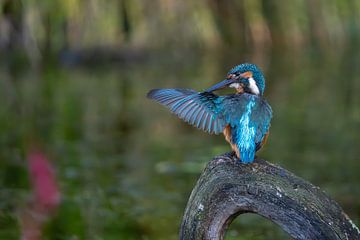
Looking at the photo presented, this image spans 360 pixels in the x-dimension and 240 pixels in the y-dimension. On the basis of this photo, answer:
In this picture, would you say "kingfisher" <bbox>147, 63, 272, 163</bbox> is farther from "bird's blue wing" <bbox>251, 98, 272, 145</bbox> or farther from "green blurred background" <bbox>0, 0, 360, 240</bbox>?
"green blurred background" <bbox>0, 0, 360, 240</bbox>

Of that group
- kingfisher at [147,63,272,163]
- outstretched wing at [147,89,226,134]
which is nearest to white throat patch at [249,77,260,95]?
kingfisher at [147,63,272,163]

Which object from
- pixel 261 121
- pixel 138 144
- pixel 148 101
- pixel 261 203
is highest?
pixel 148 101

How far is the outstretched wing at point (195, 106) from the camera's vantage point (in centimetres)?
403

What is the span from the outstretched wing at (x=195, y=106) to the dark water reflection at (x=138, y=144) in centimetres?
257

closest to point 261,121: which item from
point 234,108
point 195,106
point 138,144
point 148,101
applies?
point 234,108

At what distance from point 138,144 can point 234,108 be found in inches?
244

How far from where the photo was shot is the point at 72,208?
731 cm

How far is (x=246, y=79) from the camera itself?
13.2ft

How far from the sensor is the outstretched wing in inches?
159

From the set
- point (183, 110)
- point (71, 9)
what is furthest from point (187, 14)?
point (183, 110)

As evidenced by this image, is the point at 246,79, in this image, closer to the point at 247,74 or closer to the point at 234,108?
the point at 247,74

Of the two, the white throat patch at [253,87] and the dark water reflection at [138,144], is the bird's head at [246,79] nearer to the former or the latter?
the white throat patch at [253,87]

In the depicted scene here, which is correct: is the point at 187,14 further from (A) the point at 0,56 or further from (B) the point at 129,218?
(B) the point at 129,218

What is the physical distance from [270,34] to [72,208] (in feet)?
48.0
